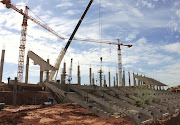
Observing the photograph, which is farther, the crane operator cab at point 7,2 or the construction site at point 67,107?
the crane operator cab at point 7,2

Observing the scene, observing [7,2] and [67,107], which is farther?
[7,2]

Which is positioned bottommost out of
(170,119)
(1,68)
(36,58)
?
(170,119)

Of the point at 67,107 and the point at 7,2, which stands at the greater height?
the point at 7,2

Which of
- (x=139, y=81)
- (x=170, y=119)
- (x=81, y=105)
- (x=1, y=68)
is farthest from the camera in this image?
(x=139, y=81)

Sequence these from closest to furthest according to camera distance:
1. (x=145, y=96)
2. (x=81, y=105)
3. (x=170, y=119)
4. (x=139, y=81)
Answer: (x=81, y=105) < (x=170, y=119) < (x=145, y=96) < (x=139, y=81)

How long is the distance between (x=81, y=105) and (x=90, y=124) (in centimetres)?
541

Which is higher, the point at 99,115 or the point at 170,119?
the point at 99,115

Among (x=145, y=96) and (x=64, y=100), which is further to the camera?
(x=145, y=96)

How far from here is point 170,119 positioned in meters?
16.5

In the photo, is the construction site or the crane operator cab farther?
the crane operator cab

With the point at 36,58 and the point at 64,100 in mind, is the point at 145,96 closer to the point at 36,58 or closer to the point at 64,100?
the point at 64,100

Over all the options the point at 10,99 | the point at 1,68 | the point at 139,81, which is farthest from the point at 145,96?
the point at 139,81

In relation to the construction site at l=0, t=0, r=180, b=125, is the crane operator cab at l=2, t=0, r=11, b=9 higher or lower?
higher

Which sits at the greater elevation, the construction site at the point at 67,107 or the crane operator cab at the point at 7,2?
the crane operator cab at the point at 7,2
